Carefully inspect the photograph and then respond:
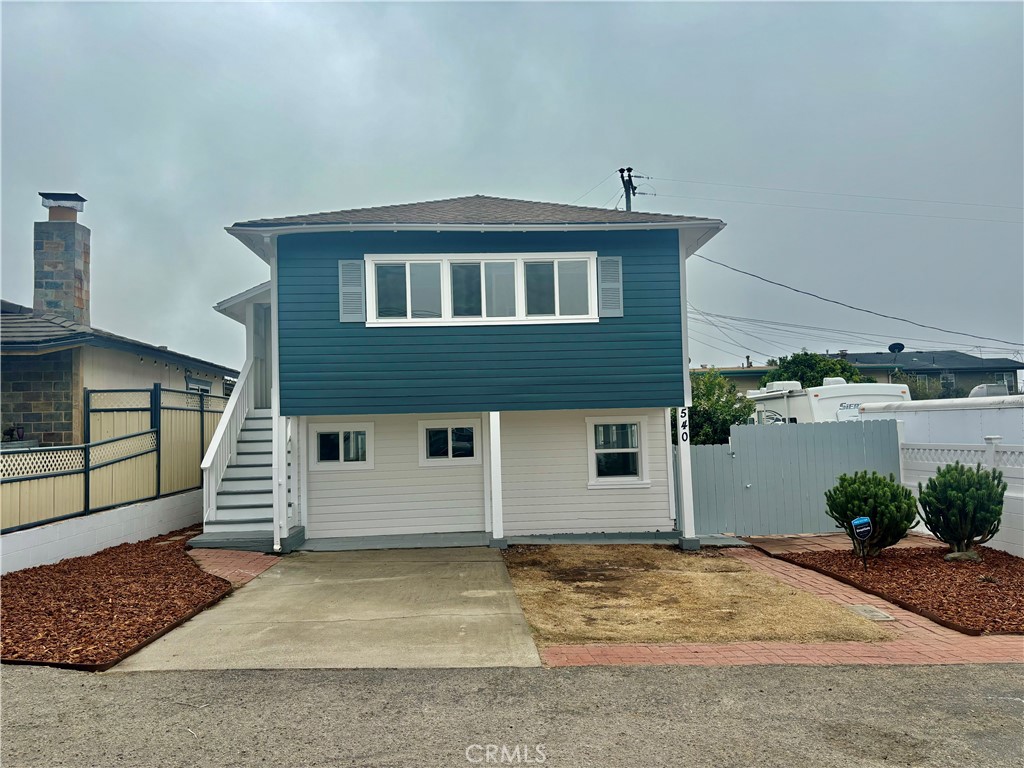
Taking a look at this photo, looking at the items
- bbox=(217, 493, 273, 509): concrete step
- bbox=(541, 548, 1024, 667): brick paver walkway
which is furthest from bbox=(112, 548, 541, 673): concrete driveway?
bbox=(217, 493, 273, 509): concrete step

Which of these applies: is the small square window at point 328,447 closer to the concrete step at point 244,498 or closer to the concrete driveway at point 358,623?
the concrete step at point 244,498

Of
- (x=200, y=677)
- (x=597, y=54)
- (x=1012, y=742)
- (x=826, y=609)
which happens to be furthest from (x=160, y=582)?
(x=597, y=54)

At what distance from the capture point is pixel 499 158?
2303 centimetres

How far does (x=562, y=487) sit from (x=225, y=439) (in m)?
6.00

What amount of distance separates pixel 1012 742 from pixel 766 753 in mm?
1538

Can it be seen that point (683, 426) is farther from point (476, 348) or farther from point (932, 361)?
point (932, 361)

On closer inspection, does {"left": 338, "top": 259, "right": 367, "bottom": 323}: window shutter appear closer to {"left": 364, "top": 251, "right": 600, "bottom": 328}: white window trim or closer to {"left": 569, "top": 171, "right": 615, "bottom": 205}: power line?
{"left": 364, "top": 251, "right": 600, "bottom": 328}: white window trim

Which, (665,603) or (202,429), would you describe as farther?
(202,429)

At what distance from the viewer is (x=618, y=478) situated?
11500 mm

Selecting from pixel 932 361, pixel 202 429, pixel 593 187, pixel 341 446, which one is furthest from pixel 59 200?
pixel 932 361

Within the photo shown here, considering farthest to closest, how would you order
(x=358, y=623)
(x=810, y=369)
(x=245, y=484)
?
(x=810, y=369) < (x=245, y=484) < (x=358, y=623)

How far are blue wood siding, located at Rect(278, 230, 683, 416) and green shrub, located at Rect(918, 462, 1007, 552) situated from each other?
3792mm

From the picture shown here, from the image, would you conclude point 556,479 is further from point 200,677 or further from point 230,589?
point 200,677

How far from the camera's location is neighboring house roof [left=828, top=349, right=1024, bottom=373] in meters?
38.6
